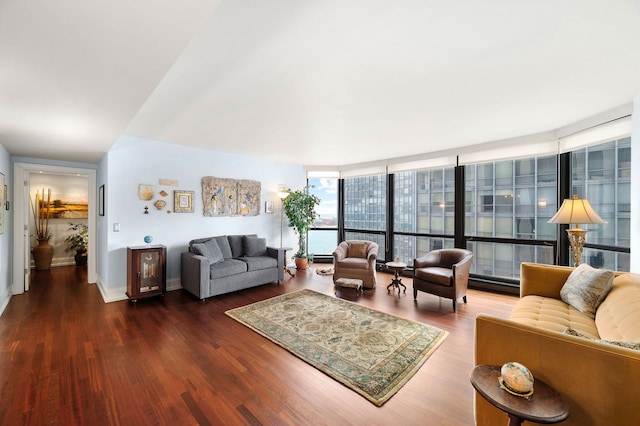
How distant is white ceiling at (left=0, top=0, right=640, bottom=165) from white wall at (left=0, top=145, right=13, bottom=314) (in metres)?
0.53

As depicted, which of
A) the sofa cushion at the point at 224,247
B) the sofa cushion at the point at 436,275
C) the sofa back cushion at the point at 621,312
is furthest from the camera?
the sofa cushion at the point at 224,247

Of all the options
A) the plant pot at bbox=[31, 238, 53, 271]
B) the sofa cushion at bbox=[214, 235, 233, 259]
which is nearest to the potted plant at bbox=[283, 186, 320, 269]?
the sofa cushion at bbox=[214, 235, 233, 259]

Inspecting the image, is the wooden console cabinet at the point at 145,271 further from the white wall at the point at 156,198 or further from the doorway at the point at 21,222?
the doorway at the point at 21,222

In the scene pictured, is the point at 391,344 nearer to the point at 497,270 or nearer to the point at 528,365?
the point at 528,365

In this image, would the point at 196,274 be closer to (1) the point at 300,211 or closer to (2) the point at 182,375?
(2) the point at 182,375

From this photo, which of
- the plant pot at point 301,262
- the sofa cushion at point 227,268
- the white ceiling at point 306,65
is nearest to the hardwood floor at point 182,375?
the sofa cushion at point 227,268

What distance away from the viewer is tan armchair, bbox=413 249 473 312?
3555mm

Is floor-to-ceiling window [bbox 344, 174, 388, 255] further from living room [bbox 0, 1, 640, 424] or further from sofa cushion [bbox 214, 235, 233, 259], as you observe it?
sofa cushion [bbox 214, 235, 233, 259]

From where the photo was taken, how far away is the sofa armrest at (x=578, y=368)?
1.15 metres

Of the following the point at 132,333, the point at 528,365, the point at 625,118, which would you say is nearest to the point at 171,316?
the point at 132,333

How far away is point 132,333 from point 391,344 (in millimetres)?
2772

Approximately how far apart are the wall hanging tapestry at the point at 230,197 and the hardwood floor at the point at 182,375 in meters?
1.98

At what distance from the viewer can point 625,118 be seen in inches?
115

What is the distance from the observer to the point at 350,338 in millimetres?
2775
